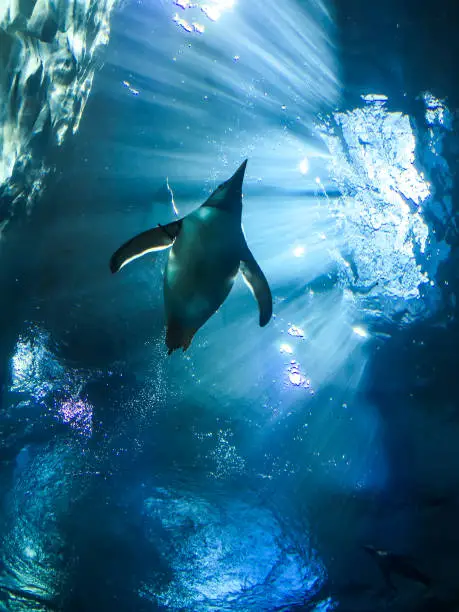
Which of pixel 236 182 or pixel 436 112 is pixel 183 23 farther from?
pixel 236 182

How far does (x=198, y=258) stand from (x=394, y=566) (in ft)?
32.2

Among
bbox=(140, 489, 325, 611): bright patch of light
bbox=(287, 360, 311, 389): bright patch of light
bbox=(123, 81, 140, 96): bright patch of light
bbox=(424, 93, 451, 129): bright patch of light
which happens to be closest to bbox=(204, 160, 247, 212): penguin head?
bbox=(123, 81, 140, 96): bright patch of light

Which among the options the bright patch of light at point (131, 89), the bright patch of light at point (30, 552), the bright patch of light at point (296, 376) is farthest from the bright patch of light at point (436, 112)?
the bright patch of light at point (30, 552)

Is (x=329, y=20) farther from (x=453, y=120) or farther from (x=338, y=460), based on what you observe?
(x=338, y=460)

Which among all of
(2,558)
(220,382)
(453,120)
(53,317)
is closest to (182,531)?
(220,382)

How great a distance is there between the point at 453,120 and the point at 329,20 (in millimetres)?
2240

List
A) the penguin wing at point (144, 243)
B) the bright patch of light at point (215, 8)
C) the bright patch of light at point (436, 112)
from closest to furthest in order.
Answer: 1. the penguin wing at point (144, 243)
2. the bright patch of light at point (215, 8)
3. the bright patch of light at point (436, 112)

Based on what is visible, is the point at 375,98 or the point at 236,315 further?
the point at 236,315

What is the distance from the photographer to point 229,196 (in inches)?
91.7

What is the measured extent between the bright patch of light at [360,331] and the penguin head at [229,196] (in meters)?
5.90

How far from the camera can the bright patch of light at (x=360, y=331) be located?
7610mm

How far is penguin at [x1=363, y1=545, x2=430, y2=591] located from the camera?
8633 mm

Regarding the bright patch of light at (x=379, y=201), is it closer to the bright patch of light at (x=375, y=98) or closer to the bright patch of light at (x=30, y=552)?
the bright patch of light at (x=375, y=98)

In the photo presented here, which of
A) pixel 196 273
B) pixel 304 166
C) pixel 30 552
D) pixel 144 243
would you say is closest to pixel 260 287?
pixel 196 273
